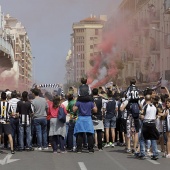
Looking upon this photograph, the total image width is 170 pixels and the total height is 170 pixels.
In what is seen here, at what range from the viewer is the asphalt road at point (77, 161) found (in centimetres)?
1697

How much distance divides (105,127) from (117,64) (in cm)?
7052

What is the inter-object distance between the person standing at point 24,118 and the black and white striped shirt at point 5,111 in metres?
0.57

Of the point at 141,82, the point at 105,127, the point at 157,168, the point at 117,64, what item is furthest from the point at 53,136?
the point at 117,64

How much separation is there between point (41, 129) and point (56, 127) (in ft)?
3.83

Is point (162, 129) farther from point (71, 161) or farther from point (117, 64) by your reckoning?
point (117, 64)

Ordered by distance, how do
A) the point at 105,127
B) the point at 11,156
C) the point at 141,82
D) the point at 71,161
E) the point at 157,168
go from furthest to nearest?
the point at 141,82 < the point at 105,127 < the point at 11,156 < the point at 71,161 < the point at 157,168

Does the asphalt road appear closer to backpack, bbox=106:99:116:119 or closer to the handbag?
the handbag

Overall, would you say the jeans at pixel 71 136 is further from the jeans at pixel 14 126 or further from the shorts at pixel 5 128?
the shorts at pixel 5 128

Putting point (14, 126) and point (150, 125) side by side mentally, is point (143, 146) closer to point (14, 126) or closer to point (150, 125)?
point (150, 125)

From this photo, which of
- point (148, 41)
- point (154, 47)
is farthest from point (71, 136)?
point (148, 41)

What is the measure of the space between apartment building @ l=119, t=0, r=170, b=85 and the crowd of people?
4238cm

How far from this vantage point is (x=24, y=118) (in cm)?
2173

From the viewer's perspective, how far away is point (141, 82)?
82.5 m

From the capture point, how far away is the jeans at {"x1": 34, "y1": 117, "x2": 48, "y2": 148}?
22219 mm
